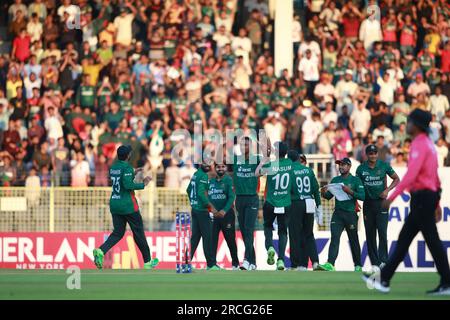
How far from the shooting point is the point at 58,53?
3209 cm

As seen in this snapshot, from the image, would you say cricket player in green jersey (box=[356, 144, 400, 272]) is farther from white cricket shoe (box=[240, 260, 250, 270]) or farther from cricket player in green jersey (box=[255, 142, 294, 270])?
white cricket shoe (box=[240, 260, 250, 270])

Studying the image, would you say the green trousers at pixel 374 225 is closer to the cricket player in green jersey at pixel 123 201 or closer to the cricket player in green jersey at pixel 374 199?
the cricket player in green jersey at pixel 374 199

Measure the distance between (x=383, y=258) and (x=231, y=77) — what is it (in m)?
Answer: 10.7

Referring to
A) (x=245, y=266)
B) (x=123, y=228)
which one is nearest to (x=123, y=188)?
(x=123, y=228)

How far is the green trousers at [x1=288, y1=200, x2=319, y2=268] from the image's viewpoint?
21.7 metres

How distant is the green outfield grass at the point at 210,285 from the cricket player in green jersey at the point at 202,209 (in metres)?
2.06

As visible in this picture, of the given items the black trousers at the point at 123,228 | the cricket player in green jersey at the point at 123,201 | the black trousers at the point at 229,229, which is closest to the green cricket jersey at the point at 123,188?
the cricket player in green jersey at the point at 123,201

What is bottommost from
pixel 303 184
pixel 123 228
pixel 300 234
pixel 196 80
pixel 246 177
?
pixel 300 234

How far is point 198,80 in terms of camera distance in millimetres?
31016

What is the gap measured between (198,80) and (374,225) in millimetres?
10584

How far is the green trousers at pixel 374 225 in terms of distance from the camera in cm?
2146

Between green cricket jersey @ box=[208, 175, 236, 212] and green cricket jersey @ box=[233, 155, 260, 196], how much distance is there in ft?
0.59

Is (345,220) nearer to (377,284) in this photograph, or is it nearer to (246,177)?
(246,177)

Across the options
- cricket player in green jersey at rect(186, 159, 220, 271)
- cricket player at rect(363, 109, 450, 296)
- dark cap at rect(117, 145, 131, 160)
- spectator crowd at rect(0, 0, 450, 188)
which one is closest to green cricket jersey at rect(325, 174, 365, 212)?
cricket player in green jersey at rect(186, 159, 220, 271)
